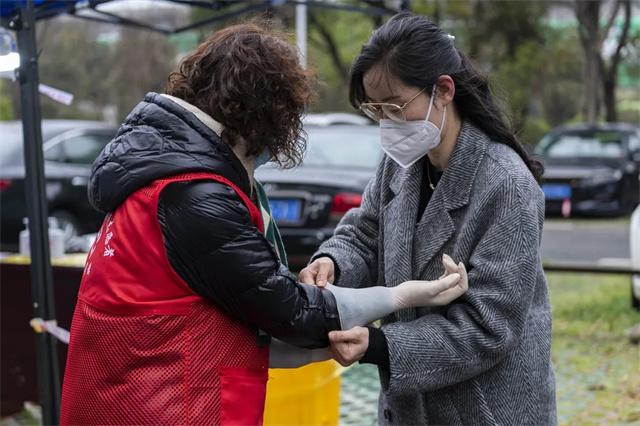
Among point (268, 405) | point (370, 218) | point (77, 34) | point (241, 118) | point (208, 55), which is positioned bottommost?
point (77, 34)

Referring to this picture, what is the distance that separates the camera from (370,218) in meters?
2.46

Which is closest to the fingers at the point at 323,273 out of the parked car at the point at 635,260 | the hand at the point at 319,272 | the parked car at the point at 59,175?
the hand at the point at 319,272

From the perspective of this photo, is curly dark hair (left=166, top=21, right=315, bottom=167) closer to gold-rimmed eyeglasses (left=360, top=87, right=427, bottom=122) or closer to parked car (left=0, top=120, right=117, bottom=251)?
gold-rimmed eyeglasses (left=360, top=87, right=427, bottom=122)

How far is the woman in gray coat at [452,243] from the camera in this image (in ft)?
6.66

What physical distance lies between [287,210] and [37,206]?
12.8ft

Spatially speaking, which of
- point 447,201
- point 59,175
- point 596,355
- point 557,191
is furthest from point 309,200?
point 557,191

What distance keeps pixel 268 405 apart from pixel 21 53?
1.64 metres

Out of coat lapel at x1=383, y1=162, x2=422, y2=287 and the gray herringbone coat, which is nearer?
the gray herringbone coat

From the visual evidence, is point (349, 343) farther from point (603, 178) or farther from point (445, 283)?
point (603, 178)

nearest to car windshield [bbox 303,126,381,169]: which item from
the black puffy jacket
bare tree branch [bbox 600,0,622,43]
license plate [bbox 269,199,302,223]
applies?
license plate [bbox 269,199,302,223]

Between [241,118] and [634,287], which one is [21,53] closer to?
[241,118]

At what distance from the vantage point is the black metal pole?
3480 millimetres

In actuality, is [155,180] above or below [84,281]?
above

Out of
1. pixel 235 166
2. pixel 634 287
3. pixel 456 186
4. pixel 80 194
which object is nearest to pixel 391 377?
pixel 456 186
